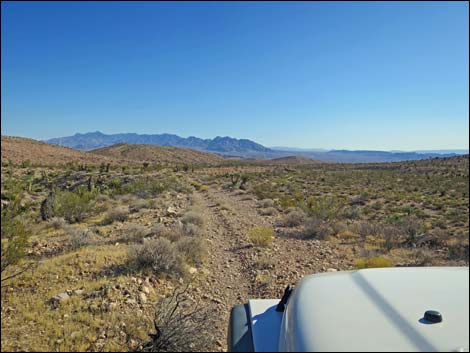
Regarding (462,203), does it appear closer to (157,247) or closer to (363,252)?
(363,252)

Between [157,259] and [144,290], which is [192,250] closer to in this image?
[157,259]

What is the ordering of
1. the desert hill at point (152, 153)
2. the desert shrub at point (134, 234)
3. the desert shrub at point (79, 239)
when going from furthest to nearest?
1. the desert hill at point (152, 153)
2. the desert shrub at point (134, 234)
3. the desert shrub at point (79, 239)

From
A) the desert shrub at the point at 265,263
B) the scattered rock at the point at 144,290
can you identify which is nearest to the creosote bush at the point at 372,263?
the desert shrub at the point at 265,263

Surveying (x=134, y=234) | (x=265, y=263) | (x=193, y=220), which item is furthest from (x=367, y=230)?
(x=134, y=234)

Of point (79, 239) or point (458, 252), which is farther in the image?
point (458, 252)

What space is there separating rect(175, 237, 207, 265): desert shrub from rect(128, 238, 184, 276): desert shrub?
80 cm

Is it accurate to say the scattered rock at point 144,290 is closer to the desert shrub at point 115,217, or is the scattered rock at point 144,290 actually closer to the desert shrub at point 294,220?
the desert shrub at point 115,217

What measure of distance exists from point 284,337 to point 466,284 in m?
1.18

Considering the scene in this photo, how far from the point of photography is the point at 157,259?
245 inches

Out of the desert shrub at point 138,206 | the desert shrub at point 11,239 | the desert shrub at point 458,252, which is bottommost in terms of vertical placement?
the desert shrub at point 458,252

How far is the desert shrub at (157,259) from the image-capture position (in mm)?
6199

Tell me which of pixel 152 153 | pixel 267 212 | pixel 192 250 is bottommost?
pixel 267 212

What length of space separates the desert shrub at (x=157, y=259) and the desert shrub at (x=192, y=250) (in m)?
0.80

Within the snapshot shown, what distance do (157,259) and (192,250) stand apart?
4.64 feet
